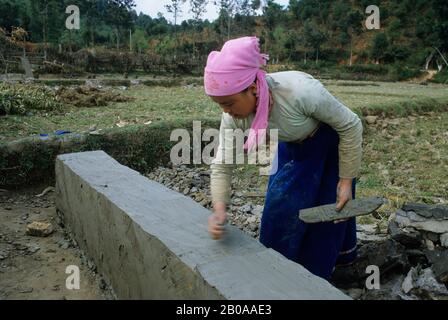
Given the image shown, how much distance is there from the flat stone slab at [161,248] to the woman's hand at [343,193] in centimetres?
45

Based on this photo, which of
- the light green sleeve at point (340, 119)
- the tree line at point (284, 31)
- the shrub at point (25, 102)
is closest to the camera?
the light green sleeve at point (340, 119)

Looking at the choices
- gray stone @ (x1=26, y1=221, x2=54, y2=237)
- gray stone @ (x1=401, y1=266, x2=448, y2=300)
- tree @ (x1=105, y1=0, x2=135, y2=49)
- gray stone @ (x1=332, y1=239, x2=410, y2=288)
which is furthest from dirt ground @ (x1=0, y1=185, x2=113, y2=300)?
tree @ (x1=105, y1=0, x2=135, y2=49)

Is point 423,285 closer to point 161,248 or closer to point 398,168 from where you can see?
point 161,248

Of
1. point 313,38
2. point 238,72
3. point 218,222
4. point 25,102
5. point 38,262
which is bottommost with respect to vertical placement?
point 38,262

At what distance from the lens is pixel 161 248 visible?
1994 mm

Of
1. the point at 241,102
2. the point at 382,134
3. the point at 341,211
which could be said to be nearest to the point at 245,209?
the point at 341,211

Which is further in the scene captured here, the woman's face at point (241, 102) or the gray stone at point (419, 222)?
the gray stone at point (419, 222)

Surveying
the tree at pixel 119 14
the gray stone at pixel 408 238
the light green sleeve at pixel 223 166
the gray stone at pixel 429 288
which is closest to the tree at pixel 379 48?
the tree at pixel 119 14

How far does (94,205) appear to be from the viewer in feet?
9.23

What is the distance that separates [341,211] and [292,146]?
422mm

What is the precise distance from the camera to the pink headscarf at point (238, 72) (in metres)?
1.74

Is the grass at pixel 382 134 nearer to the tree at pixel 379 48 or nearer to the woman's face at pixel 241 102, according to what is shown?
the woman's face at pixel 241 102

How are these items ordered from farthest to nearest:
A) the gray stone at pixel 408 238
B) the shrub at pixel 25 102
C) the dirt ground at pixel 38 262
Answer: the shrub at pixel 25 102, the gray stone at pixel 408 238, the dirt ground at pixel 38 262

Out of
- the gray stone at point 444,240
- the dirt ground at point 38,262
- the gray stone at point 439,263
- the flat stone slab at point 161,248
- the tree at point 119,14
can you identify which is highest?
the tree at point 119,14
